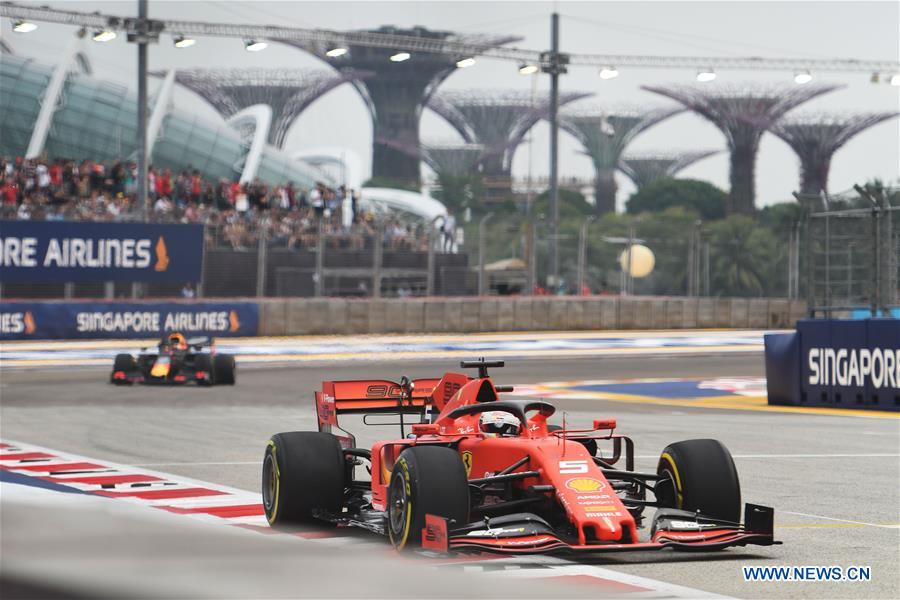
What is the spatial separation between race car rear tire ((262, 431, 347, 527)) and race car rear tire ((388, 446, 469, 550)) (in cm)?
119

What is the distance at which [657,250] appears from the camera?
42.3m

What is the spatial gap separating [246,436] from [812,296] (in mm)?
9866

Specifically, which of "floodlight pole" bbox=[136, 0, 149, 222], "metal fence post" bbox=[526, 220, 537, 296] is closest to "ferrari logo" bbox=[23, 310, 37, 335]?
"floodlight pole" bbox=[136, 0, 149, 222]

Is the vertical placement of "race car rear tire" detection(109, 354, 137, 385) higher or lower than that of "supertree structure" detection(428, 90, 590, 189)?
lower

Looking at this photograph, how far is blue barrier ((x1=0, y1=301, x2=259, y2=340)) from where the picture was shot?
31.0 metres

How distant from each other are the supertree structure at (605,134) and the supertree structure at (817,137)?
1399cm

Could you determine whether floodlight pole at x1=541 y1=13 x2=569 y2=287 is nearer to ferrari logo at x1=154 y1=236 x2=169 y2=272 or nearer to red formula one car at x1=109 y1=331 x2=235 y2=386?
ferrari logo at x1=154 y1=236 x2=169 y2=272

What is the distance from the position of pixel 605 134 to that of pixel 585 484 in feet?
333

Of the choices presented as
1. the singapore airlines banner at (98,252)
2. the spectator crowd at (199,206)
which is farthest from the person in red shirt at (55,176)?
the singapore airlines banner at (98,252)

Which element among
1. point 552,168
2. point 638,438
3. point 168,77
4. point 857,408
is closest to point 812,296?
point 857,408

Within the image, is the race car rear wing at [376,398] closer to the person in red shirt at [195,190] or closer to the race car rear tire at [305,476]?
the race car rear tire at [305,476]

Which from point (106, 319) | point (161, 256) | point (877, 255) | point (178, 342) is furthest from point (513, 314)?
point (877, 255)

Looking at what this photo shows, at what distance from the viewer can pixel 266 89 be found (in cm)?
9688

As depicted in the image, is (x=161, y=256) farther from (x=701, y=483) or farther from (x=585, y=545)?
(x=585, y=545)
